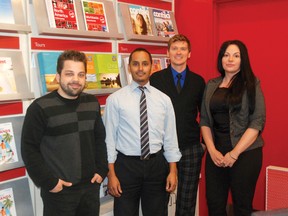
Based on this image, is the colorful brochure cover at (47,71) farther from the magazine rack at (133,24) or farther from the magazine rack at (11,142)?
the magazine rack at (133,24)

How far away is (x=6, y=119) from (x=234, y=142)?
1.57 metres

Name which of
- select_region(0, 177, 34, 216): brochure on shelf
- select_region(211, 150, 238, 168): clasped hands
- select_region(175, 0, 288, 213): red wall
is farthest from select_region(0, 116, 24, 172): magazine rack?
select_region(175, 0, 288, 213): red wall

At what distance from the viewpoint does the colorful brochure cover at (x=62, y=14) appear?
8.29 ft

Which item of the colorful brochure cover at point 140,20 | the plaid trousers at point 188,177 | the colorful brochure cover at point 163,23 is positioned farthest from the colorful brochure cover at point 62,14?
the plaid trousers at point 188,177

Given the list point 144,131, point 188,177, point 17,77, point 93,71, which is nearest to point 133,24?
point 93,71

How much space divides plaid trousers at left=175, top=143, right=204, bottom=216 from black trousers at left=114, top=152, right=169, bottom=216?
0.92 ft

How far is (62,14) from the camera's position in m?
2.60

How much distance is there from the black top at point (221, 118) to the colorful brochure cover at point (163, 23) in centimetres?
112

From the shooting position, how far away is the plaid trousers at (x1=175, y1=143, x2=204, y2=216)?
9.39 ft

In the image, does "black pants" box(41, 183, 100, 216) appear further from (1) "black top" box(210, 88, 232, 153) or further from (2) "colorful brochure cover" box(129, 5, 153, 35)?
(2) "colorful brochure cover" box(129, 5, 153, 35)

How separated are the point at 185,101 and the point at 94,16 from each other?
985 mm

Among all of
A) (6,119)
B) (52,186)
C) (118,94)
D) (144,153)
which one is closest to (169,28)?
(118,94)

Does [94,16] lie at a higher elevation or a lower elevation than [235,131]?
higher

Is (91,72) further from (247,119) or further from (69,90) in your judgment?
(247,119)
